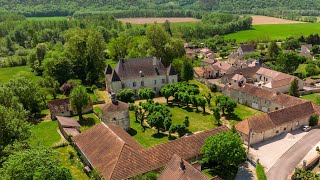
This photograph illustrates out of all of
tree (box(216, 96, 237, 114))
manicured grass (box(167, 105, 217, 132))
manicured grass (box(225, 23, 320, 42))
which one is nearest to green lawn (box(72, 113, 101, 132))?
manicured grass (box(167, 105, 217, 132))

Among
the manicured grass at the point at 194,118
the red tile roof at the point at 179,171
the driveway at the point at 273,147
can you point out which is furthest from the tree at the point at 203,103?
the red tile roof at the point at 179,171

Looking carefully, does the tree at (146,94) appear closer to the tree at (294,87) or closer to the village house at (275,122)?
the village house at (275,122)

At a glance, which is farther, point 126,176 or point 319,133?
point 319,133

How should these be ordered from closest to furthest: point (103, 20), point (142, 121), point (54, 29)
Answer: point (142, 121), point (54, 29), point (103, 20)

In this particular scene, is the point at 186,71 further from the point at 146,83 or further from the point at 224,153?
the point at 224,153

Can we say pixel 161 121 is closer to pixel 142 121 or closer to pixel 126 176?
pixel 142 121

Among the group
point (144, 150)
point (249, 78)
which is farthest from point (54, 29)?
point (144, 150)
